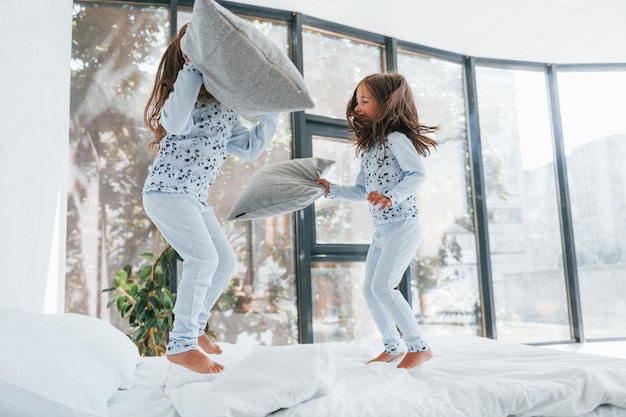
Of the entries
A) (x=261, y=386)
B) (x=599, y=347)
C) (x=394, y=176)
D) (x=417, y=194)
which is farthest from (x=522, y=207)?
(x=261, y=386)

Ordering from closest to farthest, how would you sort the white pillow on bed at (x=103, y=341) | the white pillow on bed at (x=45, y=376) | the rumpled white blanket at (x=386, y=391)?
the white pillow on bed at (x=45, y=376) < the rumpled white blanket at (x=386, y=391) < the white pillow on bed at (x=103, y=341)

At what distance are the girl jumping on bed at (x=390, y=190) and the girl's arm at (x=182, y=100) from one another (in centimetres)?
60

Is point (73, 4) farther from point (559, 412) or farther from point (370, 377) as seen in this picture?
point (559, 412)

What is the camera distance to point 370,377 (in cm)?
130

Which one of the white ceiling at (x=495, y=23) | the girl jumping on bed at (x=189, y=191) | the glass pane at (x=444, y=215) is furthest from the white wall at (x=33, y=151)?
the glass pane at (x=444, y=215)

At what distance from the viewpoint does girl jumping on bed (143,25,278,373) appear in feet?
4.75

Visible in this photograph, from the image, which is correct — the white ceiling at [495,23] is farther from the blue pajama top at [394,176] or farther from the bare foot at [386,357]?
the bare foot at [386,357]

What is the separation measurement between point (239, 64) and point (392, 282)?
3.02 feet

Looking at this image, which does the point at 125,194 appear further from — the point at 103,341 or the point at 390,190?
the point at 390,190

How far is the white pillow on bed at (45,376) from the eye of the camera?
2.70 ft

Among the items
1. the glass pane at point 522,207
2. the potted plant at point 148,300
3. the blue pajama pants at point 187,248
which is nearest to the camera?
the blue pajama pants at point 187,248

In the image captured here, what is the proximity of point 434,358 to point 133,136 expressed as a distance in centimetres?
217

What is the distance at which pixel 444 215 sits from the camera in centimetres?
381

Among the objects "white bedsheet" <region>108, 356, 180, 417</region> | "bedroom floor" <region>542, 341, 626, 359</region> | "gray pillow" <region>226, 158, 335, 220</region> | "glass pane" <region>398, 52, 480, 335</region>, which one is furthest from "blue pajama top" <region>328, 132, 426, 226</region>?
"bedroom floor" <region>542, 341, 626, 359</region>
